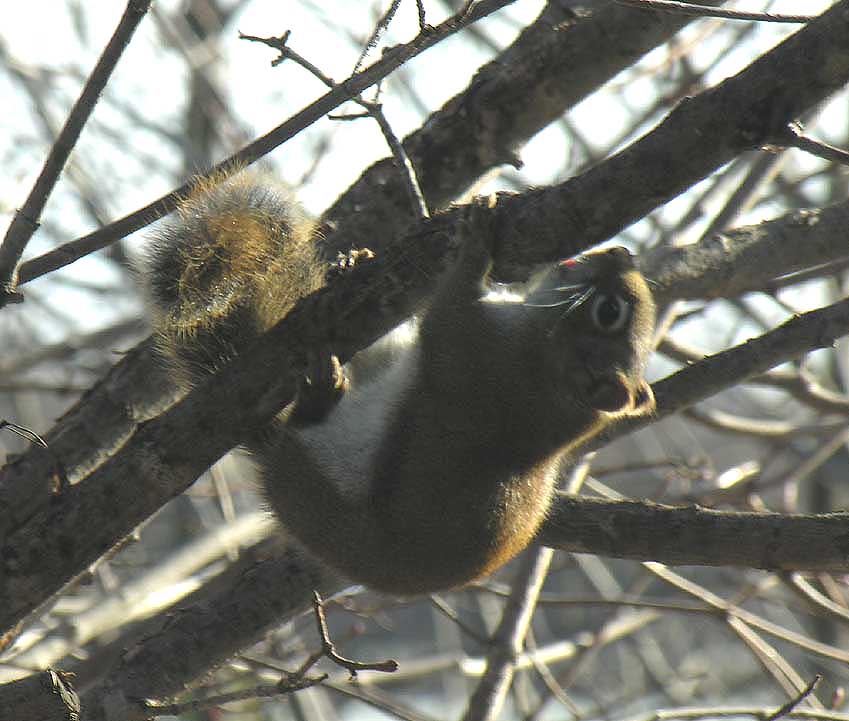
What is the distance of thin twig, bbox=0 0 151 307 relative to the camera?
1900 millimetres

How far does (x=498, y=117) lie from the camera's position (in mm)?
3057

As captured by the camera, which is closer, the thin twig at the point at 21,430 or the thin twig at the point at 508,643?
the thin twig at the point at 21,430

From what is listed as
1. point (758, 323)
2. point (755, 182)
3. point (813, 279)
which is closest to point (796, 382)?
point (813, 279)

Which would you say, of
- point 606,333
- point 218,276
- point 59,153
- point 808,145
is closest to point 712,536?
point 606,333

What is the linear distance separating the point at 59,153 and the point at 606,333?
1.36 m

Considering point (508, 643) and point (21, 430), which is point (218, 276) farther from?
point (508, 643)

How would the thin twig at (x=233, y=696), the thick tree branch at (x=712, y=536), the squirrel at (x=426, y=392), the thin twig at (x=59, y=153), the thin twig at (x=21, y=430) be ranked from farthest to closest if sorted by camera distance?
the squirrel at (x=426, y=392), the thick tree branch at (x=712, y=536), the thin twig at (x=21, y=430), the thin twig at (x=233, y=696), the thin twig at (x=59, y=153)

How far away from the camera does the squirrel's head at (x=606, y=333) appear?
107 inches

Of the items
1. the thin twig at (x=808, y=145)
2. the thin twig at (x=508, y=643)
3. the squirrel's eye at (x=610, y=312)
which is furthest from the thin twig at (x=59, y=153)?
the thin twig at (x=508, y=643)

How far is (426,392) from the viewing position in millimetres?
2830

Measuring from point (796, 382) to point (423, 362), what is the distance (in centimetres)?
145

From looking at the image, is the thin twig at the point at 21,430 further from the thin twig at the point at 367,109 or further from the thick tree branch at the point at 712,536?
the thick tree branch at the point at 712,536

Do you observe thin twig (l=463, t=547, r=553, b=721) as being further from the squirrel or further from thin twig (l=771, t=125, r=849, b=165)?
thin twig (l=771, t=125, r=849, b=165)

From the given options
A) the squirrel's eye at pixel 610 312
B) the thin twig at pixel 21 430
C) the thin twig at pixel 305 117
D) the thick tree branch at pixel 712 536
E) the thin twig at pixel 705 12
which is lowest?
the thick tree branch at pixel 712 536
